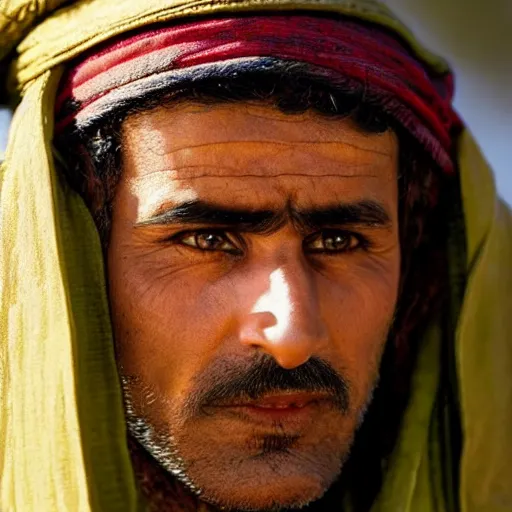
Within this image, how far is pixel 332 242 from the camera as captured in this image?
264 centimetres

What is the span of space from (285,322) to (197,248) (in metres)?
0.26

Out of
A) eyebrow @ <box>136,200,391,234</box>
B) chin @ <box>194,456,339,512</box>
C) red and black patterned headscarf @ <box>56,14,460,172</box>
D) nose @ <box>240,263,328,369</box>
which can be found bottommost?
chin @ <box>194,456,339,512</box>

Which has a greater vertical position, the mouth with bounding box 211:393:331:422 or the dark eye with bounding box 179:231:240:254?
the dark eye with bounding box 179:231:240:254

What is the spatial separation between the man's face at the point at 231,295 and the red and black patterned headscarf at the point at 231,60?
8cm

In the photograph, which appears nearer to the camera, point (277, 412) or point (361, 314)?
point (277, 412)

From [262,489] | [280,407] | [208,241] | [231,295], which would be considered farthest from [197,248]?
[262,489]

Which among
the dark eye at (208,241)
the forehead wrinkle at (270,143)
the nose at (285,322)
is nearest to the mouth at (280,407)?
the nose at (285,322)

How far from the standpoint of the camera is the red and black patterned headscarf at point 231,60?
246 centimetres

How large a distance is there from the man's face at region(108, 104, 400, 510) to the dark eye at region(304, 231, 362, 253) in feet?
0.12

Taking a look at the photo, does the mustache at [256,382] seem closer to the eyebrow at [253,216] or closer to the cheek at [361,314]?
the cheek at [361,314]

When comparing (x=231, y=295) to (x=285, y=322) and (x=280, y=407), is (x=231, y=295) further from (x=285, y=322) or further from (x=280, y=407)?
(x=280, y=407)

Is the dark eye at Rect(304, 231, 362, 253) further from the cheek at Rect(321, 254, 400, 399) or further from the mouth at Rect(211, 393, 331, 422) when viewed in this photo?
the mouth at Rect(211, 393, 331, 422)

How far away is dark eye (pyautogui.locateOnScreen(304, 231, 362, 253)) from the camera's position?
8.55 feet

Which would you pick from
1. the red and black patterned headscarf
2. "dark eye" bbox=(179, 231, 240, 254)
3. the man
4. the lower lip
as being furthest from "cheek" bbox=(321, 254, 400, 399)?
the red and black patterned headscarf
